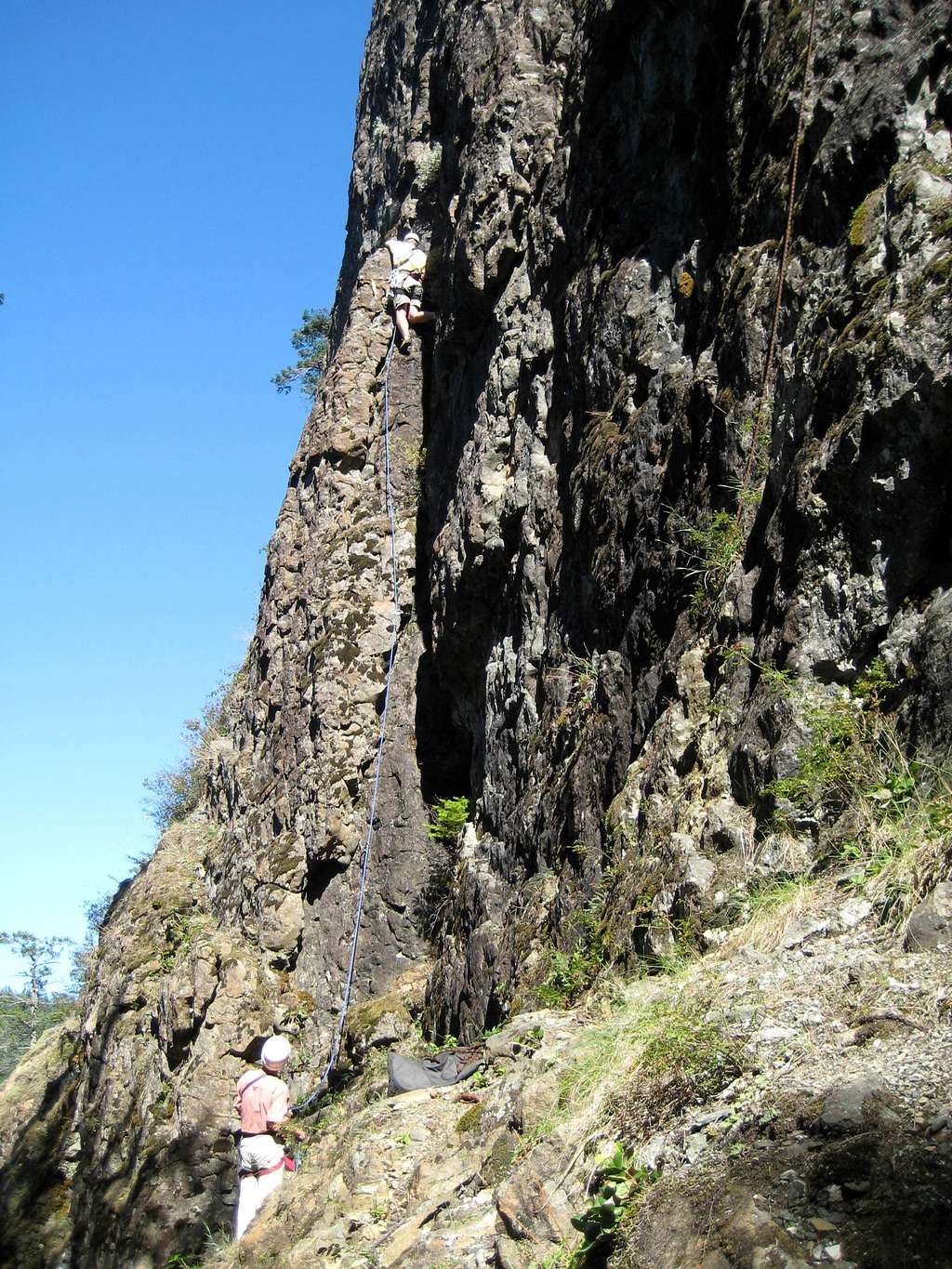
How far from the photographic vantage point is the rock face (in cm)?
550

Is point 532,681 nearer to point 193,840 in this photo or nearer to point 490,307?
point 490,307

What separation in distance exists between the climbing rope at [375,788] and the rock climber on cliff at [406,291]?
0.28m

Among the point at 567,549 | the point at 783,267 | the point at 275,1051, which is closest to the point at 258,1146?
the point at 275,1051

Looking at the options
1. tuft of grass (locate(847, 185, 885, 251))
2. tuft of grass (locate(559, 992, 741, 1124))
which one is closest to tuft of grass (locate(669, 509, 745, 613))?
tuft of grass (locate(847, 185, 885, 251))

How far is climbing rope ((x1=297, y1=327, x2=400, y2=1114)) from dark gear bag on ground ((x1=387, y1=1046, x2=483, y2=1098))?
9.41 ft

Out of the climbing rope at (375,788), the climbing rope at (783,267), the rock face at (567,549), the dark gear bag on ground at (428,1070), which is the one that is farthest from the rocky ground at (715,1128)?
the climbing rope at (375,788)

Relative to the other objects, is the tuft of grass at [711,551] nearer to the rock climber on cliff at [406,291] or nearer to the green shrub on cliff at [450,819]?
the green shrub on cliff at [450,819]

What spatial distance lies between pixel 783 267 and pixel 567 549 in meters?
3.15

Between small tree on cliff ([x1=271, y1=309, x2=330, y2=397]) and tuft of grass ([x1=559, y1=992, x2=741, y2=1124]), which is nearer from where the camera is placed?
tuft of grass ([x1=559, y1=992, x2=741, y2=1124])

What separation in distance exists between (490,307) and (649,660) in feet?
19.9

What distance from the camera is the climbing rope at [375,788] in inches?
414

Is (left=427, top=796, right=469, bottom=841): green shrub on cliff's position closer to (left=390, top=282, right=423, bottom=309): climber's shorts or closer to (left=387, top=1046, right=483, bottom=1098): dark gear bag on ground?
(left=387, top=1046, right=483, bottom=1098): dark gear bag on ground

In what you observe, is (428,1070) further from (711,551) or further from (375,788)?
(375,788)

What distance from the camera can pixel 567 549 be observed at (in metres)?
9.18
